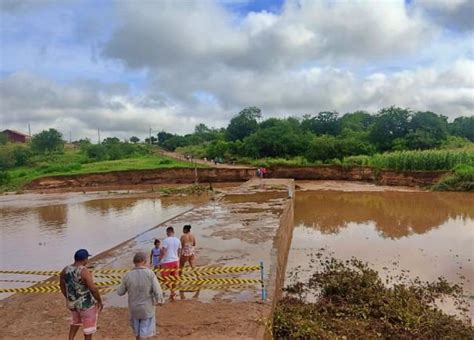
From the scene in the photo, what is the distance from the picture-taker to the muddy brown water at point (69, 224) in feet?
48.2

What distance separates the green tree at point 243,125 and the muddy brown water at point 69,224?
37.9 metres

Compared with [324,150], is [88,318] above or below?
below

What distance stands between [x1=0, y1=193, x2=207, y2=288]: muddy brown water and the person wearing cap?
272 inches

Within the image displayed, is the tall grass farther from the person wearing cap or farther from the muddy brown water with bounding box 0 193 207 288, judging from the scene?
the person wearing cap

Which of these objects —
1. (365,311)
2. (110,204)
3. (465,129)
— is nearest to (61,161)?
(110,204)

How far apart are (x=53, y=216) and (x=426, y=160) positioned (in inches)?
1158

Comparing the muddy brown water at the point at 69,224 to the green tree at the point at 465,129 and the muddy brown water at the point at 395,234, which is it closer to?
the muddy brown water at the point at 395,234

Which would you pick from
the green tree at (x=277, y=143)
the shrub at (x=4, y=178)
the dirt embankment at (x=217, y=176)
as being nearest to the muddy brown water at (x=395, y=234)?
the dirt embankment at (x=217, y=176)

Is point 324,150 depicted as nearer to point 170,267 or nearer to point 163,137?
point 170,267

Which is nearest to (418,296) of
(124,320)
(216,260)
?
(216,260)

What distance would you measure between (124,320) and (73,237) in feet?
40.1

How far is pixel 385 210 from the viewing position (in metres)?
23.4

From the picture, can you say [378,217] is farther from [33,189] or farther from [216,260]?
[33,189]

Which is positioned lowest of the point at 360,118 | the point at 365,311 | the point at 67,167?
the point at 365,311
